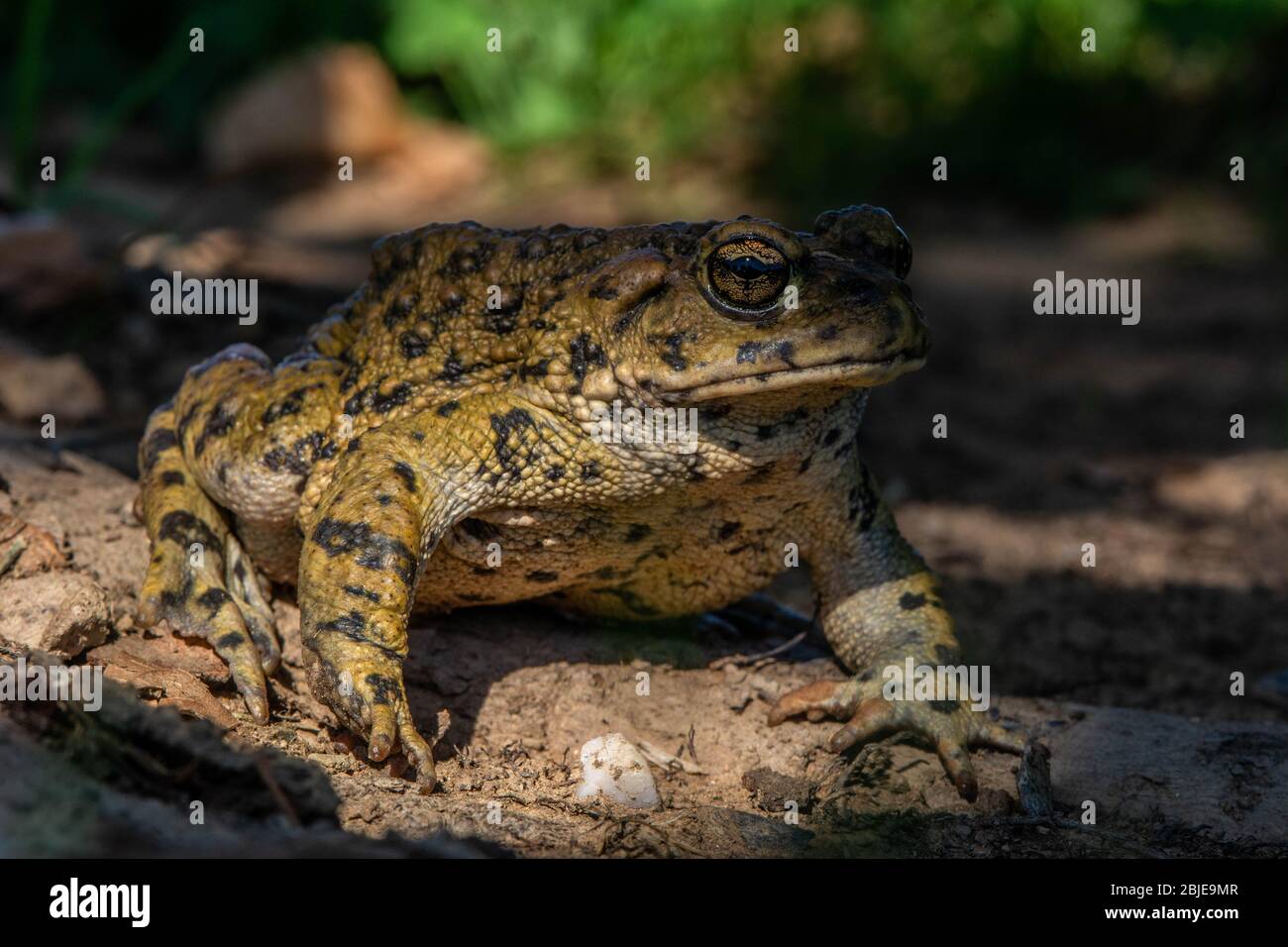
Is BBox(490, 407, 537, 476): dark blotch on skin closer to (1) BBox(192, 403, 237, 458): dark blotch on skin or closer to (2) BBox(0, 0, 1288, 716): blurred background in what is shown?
(1) BBox(192, 403, 237, 458): dark blotch on skin

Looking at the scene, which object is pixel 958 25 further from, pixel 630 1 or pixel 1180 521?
pixel 1180 521

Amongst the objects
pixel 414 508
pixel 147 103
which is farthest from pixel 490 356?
pixel 147 103

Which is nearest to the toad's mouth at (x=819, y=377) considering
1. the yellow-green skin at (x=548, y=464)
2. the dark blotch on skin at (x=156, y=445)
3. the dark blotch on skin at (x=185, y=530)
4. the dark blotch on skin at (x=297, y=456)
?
the yellow-green skin at (x=548, y=464)

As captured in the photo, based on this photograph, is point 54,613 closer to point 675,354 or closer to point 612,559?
point 612,559

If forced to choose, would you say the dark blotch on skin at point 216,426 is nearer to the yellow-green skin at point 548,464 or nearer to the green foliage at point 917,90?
the yellow-green skin at point 548,464

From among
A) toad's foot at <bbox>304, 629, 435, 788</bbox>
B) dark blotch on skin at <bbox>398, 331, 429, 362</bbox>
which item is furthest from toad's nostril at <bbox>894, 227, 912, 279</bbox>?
toad's foot at <bbox>304, 629, 435, 788</bbox>
